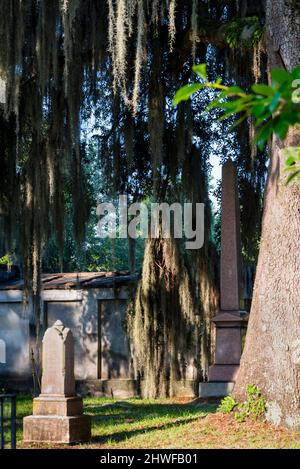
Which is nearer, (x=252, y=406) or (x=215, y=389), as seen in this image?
(x=252, y=406)

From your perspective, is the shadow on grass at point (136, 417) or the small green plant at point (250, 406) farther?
the shadow on grass at point (136, 417)

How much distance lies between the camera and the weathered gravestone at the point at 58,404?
7297mm

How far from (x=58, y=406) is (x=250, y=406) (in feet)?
6.25

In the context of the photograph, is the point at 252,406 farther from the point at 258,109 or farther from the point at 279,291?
the point at 258,109

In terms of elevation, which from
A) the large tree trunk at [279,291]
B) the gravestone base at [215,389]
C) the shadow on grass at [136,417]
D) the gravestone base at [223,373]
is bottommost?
the shadow on grass at [136,417]

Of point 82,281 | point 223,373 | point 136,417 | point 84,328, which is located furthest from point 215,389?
point 82,281

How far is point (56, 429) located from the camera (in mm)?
7305

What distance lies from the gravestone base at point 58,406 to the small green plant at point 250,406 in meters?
1.53

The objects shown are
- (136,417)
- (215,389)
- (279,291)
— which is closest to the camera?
(279,291)

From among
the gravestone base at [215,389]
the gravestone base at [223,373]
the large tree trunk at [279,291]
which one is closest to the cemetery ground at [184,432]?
the large tree trunk at [279,291]

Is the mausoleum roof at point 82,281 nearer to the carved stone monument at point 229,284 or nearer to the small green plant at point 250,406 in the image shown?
the carved stone monument at point 229,284

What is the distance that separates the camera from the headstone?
10750 millimetres

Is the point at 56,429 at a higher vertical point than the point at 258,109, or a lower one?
lower

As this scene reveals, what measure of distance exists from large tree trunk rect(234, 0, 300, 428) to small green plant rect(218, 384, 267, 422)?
0.23 ft
